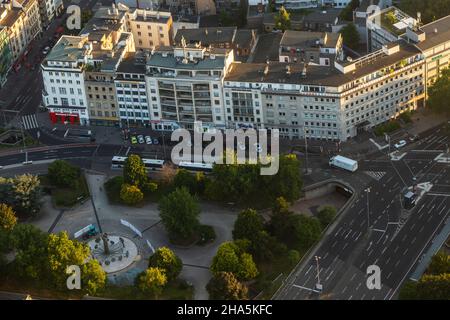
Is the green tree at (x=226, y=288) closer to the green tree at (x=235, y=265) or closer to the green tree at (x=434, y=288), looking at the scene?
the green tree at (x=235, y=265)

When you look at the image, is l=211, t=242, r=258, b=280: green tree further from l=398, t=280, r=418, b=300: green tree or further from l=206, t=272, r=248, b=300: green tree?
l=398, t=280, r=418, b=300: green tree

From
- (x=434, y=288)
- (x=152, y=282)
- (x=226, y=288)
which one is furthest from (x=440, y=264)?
(x=152, y=282)

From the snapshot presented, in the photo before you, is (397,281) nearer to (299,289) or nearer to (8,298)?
(299,289)
